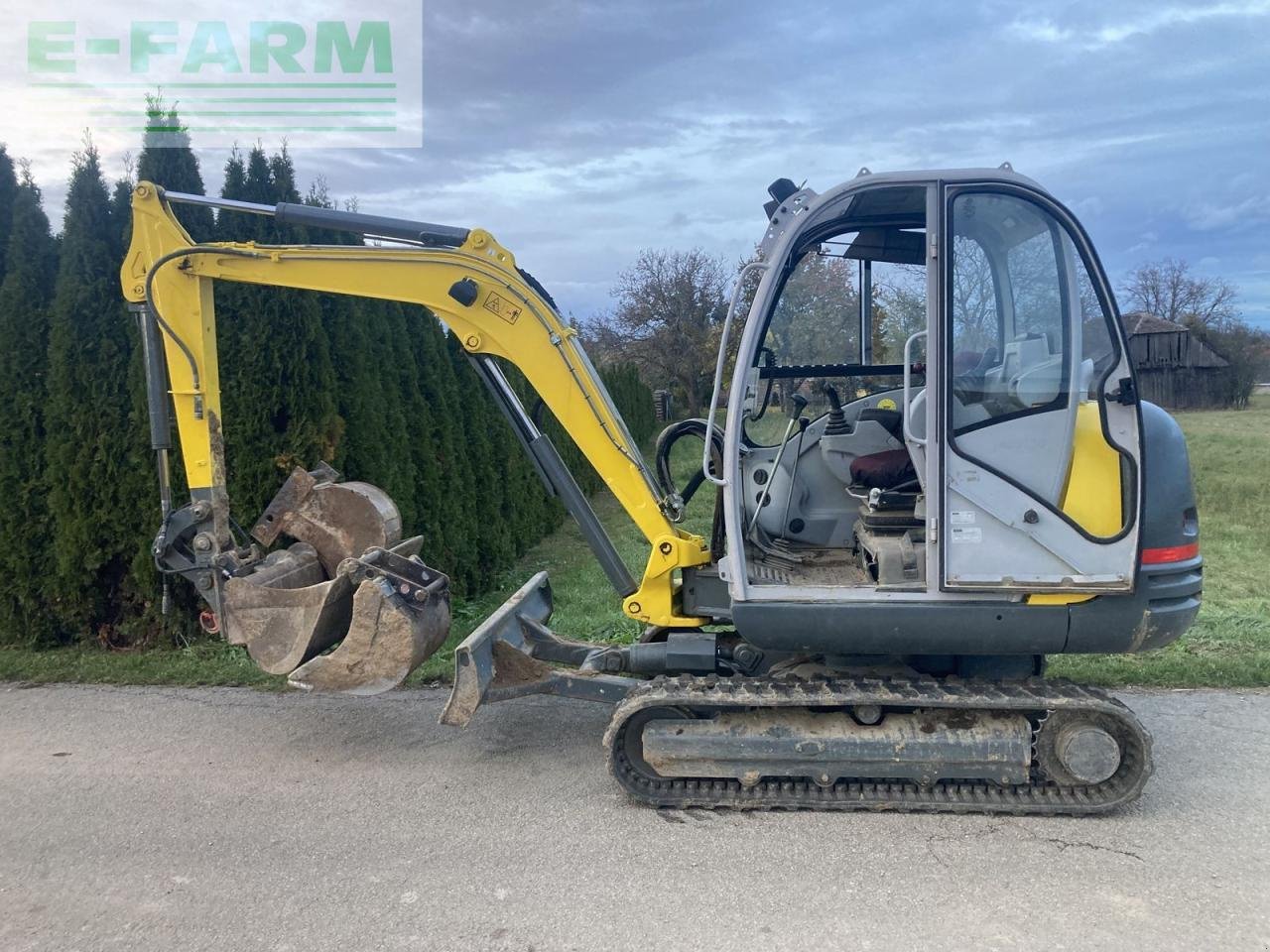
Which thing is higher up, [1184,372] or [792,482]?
[1184,372]

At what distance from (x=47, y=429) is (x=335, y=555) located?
357 centimetres

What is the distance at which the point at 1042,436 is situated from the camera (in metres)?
3.82

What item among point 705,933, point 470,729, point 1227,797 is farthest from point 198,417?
point 1227,797

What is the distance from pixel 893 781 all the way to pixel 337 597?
2.75m

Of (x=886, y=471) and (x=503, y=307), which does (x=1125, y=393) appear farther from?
(x=503, y=307)

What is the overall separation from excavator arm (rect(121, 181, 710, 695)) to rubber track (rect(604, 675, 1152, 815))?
648mm

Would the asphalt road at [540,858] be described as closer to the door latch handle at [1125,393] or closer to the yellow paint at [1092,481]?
the yellow paint at [1092,481]

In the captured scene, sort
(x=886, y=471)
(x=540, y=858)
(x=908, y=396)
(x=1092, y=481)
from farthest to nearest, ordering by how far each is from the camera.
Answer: (x=886, y=471), (x=908, y=396), (x=1092, y=481), (x=540, y=858)

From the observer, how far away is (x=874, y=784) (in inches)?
161

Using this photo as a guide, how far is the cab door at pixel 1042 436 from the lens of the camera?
12.5 feet

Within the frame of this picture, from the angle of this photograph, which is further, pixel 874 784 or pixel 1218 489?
pixel 1218 489

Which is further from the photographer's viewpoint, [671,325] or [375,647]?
[671,325]

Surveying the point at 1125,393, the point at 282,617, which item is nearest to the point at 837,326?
the point at 1125,393

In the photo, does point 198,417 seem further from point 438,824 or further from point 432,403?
point 432,403
